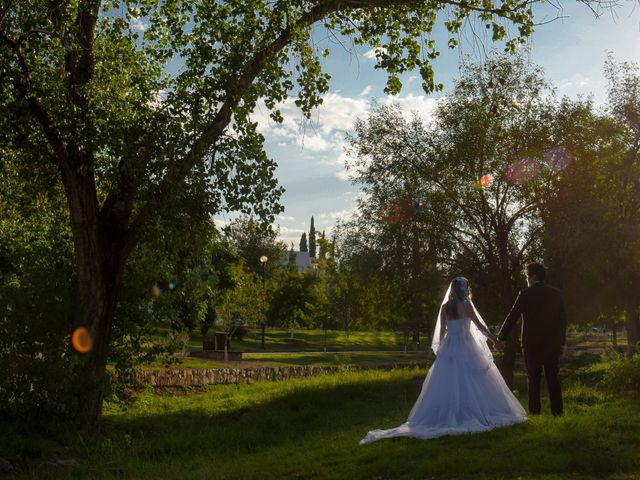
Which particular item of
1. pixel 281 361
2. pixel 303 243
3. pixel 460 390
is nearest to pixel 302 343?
pixel 281 361

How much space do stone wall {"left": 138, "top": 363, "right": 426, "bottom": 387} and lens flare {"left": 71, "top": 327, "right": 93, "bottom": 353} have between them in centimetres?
668

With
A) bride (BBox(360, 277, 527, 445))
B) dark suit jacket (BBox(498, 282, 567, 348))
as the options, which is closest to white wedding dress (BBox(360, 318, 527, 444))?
bride (BBox(360, 277, 527, 445))

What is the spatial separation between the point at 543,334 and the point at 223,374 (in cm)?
1582

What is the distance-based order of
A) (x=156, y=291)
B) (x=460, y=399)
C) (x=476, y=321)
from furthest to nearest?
(x=156, y=291) < (x=476, y=321) < (x=460, y=399)

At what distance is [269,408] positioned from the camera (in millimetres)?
17594

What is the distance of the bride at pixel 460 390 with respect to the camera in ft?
29.2

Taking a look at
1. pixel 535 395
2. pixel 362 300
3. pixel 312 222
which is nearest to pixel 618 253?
pixel 362 300

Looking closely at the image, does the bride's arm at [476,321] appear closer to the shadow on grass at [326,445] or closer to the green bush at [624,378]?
the shadow on grass at [326,445]

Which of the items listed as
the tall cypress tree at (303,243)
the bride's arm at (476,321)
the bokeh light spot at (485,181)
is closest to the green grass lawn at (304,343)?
the bokeh light spot at (485,181)

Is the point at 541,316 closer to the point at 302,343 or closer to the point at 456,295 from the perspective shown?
the point at 456,295

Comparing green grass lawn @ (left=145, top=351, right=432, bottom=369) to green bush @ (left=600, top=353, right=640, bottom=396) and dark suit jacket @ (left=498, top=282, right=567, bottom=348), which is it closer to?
green bush @ (left=600, top=353, right=640, bottom=396)

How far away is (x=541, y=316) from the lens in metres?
9.70

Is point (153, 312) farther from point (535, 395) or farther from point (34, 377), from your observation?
point (535, 395)

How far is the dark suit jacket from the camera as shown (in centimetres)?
964
